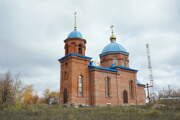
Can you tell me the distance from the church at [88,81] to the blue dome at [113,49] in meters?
2.56

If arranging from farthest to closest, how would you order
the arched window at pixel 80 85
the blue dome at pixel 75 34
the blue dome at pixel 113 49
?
the blue dome at pixel 113 49 → the blue dome at pixel 75 34 → the arched window at pixel 80 85

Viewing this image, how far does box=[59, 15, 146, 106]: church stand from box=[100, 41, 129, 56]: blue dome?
8.39 feet

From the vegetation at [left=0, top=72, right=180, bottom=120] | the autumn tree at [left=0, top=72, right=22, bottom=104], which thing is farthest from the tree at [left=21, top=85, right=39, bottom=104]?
the autumn tree at [left=0, top=72, right=22, bottom=104]

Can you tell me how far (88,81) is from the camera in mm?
25312

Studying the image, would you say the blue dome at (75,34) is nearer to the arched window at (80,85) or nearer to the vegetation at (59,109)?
the arched window at (80,85)

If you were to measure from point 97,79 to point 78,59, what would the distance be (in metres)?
3.25

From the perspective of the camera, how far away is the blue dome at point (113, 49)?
99.7ft

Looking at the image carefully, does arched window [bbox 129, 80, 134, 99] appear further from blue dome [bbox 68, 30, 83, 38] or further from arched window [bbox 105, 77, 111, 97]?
blue dome [bbox 68, 30, 83, 38]

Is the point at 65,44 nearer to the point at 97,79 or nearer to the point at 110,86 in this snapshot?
the point at 97,79

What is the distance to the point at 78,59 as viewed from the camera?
81.2ft

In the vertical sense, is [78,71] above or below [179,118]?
above

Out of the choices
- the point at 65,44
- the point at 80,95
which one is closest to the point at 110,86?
the point at 80,95

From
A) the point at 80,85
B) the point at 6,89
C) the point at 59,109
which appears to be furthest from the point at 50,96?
the point at 59,109

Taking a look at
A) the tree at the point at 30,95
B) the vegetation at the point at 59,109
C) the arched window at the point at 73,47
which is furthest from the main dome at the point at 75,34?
the tree at the point at 30,95
